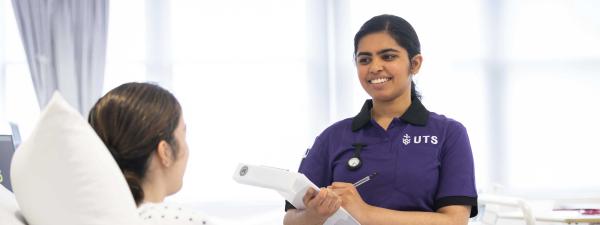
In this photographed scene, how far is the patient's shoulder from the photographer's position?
120 cm

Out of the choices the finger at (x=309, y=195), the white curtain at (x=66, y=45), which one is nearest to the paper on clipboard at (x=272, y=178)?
the finger at (x=309, y=195)

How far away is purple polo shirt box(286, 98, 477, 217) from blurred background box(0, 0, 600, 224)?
279cm

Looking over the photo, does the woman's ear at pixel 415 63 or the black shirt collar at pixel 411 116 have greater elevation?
the woman's ear at pixel 415 63

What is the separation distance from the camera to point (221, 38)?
15.4 ft

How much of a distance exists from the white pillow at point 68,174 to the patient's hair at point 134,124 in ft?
0.49

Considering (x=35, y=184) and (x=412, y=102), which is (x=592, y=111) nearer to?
Result: (x=412, y=102)

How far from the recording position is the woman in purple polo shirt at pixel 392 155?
1715 millimetres

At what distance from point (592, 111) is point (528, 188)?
639mm

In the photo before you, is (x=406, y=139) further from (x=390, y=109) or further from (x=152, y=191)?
(x=152, y=191)

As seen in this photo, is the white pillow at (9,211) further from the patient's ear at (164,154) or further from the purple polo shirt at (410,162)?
the purple polo shirt at (410,162)

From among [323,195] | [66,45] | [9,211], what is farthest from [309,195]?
[66,45]

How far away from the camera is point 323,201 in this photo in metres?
1.64

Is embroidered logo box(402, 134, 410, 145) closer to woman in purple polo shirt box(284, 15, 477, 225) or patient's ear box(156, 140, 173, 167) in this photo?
woman in purple polo shirt box(284, 15, 477, 225)

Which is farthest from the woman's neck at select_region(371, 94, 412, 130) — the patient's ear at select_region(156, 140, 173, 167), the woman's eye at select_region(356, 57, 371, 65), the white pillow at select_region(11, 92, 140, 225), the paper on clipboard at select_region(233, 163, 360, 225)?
the white pillow at select_region(11, 92, 140, 225)
